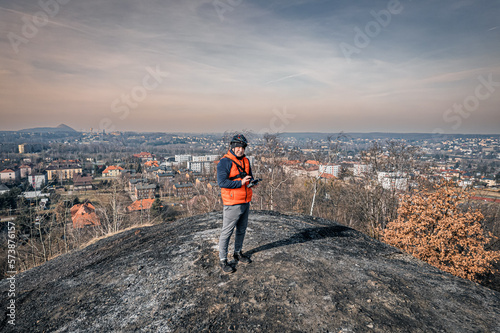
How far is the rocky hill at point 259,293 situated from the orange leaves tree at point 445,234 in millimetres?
4156

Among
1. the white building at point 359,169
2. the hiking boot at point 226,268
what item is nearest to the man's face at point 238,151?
the hiking boot at point 226,268

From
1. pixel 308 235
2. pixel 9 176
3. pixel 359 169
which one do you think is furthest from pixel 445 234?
pixel 9 176

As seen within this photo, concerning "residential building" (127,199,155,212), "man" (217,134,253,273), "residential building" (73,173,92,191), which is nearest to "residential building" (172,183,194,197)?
"residential building" (127,199,155,212)

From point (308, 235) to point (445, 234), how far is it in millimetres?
6048

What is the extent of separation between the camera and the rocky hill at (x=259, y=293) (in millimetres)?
3770

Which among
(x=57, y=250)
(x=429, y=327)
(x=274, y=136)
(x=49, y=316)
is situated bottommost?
(x=57, y=250)

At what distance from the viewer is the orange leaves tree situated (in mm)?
9047

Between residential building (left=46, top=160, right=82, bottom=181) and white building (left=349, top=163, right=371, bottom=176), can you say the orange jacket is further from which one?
residential building (left=46, top=160, right=82, bottom=181)

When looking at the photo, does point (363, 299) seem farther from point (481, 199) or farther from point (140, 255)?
point (481, 199)

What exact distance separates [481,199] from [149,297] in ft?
86.4

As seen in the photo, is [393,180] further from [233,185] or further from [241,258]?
[233,185]

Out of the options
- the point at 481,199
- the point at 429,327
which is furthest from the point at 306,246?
the point at 481,199

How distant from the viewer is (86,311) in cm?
423

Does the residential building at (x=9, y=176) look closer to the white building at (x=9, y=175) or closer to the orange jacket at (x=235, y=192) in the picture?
the white building at (x=9, y=175)
